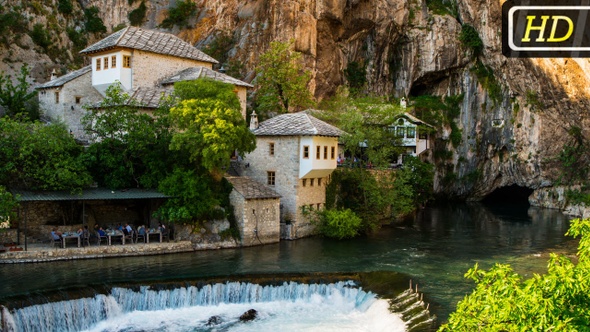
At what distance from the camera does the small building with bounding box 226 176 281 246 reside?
3206 centimetres

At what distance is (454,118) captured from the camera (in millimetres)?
60188

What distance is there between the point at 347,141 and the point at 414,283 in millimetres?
17302

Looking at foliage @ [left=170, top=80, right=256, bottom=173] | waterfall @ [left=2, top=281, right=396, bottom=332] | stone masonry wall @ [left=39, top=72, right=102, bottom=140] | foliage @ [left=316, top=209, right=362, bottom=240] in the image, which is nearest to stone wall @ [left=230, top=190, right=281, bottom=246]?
foliage @ [left=170, top=80, right=256, bottom=173]

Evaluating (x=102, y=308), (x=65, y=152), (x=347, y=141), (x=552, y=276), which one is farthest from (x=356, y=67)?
(x=552, y=276)

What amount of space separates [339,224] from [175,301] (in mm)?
13960

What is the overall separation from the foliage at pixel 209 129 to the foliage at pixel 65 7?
33.5m

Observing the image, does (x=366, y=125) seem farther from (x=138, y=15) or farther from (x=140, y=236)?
(x=138, y=15)

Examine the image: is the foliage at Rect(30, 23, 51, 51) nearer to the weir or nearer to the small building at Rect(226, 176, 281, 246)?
the small building at Rect(226, 176, 281, 246)

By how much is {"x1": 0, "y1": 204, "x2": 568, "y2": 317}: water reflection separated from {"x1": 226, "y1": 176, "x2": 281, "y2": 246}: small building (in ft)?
3.00

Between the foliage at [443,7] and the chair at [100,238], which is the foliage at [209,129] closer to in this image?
the chair at [100,238]

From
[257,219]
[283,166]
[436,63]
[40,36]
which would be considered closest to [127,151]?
[257,219]

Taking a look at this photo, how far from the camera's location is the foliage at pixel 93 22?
6097 cm

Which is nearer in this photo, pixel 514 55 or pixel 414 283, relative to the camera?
pixel 414 283

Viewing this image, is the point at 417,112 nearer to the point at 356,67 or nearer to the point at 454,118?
the point at 454,118
